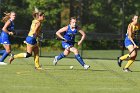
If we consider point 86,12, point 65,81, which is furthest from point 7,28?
point 86,12

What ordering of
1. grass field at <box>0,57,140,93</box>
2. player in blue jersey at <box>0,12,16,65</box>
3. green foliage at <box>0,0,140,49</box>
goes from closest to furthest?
1. grass field at <box>0,57,140,93</box>
2. player in blue jersey at <box>0,12,16,65</box>
3. green foliage at <box>0,0,140,49</box>

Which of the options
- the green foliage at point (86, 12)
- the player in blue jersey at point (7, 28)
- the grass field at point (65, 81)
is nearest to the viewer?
the grass field at point (65, 81)

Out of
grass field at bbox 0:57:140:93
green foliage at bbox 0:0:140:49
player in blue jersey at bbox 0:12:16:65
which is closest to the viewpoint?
grass field at bbox 0:57:140:93

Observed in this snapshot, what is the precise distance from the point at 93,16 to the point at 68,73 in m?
23.4

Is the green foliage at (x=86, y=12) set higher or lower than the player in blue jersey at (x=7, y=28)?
lower

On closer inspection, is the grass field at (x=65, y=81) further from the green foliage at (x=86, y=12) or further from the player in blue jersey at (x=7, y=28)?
the green foliage at (x=86, y=12)

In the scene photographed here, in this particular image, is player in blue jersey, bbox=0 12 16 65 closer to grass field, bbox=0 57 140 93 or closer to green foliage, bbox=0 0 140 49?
grass field, bbox=0 57 140 93

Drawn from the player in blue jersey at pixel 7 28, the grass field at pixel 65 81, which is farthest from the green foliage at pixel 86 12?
the grass field at pixel 65 81

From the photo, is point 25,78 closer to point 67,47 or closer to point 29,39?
point 29,39

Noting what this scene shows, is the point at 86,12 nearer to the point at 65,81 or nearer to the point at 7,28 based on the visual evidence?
the point at 7,28

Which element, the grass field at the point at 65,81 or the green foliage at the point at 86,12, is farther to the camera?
the green foliage at the point at 86,12

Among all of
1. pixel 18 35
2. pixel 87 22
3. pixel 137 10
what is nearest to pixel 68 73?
pixel 18 35

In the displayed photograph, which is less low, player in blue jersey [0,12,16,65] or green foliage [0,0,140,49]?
player in blue jersey [0,12,16,65]

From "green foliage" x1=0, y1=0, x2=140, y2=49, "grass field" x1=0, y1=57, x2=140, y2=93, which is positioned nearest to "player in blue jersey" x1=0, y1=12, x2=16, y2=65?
"grass field" x1=0, y1=57, x2=140, y2=93
